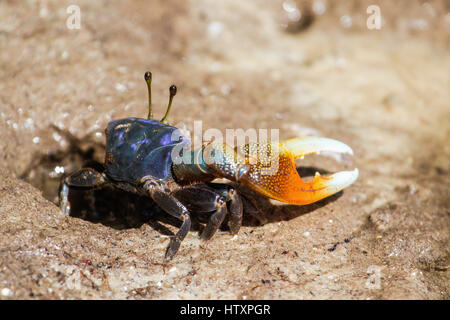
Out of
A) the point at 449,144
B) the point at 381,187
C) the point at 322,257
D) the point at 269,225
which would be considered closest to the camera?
the point at 322,257

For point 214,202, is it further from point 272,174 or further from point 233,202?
point 272,174

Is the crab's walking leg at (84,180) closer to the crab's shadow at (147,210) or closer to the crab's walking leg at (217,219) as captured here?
the crab's shadow at (147,210)

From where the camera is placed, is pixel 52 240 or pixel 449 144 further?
pixel 449 144

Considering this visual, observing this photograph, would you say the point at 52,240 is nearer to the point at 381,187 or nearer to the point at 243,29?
the point at 381,187

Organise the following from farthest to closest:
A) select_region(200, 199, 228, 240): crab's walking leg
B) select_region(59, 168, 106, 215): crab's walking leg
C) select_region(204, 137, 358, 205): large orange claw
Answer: select_region(59, 168, 106, 215): crab's walking leg < select_region(200, 199, 228, 240): crab's walking leg < select_region(204, 137, 358, 205): large orange claw

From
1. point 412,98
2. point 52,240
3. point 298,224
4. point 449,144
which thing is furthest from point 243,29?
point 52,240

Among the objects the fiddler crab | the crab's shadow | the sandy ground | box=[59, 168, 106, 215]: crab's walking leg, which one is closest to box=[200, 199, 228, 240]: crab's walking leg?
the fiddler crab

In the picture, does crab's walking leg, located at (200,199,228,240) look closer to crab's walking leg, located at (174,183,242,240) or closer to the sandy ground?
crab's walking leg, located at (174,183,242,240)

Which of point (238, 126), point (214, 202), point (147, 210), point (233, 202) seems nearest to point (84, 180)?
point (147, 210)
